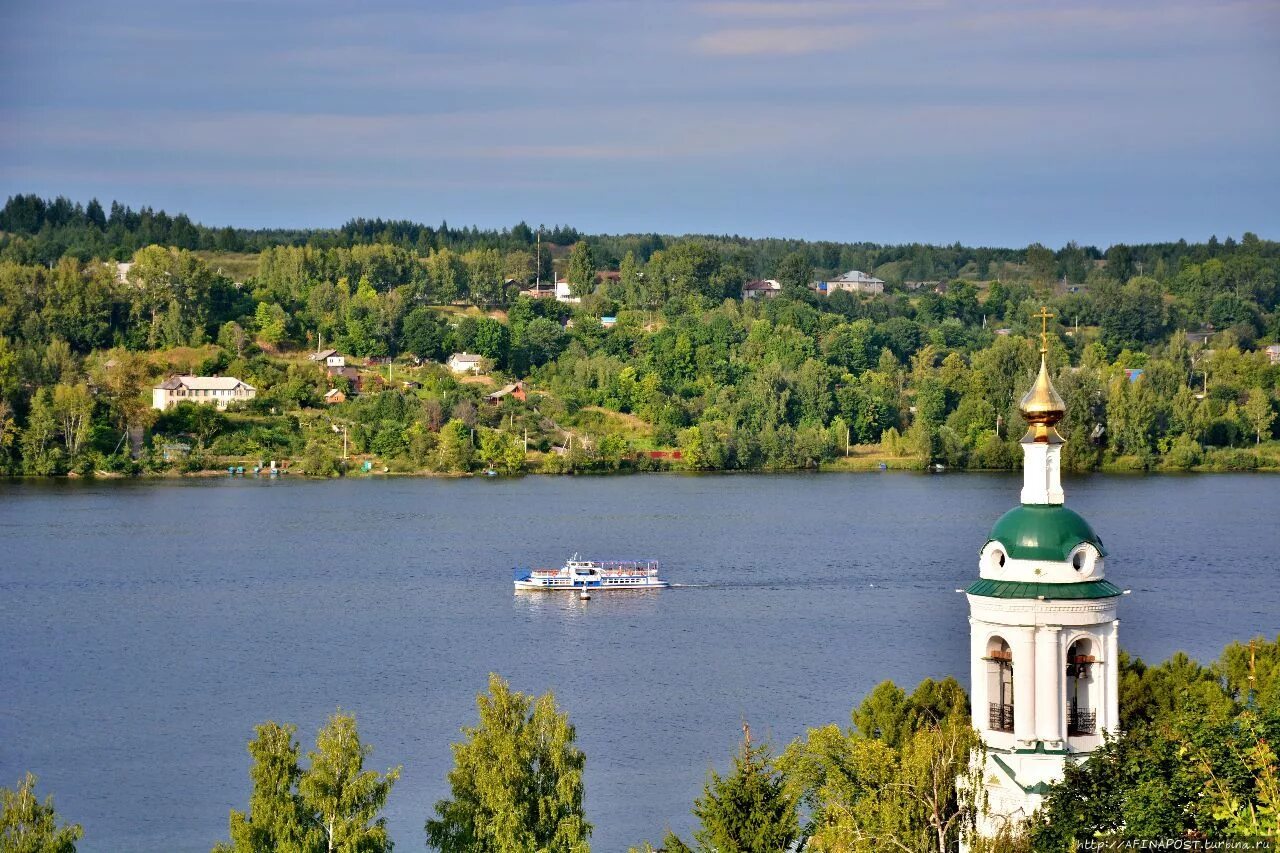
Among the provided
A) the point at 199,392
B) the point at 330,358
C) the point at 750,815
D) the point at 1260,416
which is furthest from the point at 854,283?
the point at 750,815

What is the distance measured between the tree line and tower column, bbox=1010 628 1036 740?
42cm

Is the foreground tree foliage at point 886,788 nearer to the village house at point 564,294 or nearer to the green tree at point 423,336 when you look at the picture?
the green tree at point 423,336

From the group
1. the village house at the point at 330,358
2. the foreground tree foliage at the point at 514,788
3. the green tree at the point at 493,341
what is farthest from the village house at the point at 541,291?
the foreground tree foliage at the point at 514,788

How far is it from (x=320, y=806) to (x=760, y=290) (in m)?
93.2

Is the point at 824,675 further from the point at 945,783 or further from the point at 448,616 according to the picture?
the point at 945,783

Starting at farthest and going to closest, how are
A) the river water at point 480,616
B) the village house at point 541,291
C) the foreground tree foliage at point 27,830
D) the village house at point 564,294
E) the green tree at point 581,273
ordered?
the village house at point 564,294
the green tree at point 581,273
the village house at point 541,291
the river water at point 480,616
the foreground tree foliage at point 27,830

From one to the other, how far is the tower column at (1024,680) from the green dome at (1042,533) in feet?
2.12

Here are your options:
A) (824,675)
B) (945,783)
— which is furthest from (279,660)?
(945,783)

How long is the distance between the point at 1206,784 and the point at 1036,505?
2.90 meters

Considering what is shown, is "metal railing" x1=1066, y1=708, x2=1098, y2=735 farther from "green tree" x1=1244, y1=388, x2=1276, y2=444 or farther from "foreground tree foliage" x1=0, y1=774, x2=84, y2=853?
"green tree" x1=1244, y1=388, x2=1276, y2=444

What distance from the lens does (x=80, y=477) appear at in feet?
252

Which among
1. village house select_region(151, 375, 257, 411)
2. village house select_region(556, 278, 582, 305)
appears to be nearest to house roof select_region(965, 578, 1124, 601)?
village house select_region(151, 375, 257, 411)

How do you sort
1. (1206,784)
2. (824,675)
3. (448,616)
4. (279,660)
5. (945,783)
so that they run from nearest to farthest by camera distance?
(1206,784) → (945,783) → (824,675) → (279,660) → (448,616)

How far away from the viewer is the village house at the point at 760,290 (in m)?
108
